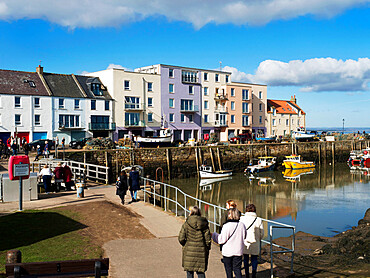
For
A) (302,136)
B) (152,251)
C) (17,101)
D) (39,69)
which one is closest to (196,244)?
(152,251)

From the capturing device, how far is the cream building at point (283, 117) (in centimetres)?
7306

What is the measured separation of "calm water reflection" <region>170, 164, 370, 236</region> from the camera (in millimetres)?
23266

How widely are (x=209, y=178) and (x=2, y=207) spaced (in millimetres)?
27348

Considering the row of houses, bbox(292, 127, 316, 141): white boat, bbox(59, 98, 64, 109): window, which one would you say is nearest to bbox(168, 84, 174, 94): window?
the row of houses

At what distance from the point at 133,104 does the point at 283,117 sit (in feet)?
115

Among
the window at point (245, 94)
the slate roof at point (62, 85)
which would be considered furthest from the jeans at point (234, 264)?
the window at point (245, 94)

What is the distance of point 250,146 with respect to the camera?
163 ft

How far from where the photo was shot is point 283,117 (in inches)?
2972

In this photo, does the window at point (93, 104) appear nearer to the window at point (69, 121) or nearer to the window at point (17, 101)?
the window at point (69, 121)

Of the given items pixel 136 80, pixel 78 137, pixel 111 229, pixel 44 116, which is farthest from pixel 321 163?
pixel 111 229

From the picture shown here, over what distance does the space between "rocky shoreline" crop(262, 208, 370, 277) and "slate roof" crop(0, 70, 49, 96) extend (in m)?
37.0

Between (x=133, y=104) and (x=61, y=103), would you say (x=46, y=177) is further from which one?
(x=133, y=104)

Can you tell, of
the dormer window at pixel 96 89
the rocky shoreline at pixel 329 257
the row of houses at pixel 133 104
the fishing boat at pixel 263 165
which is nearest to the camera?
the rocky shoreline at pixel 329 257

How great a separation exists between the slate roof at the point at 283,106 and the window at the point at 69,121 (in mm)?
40581
